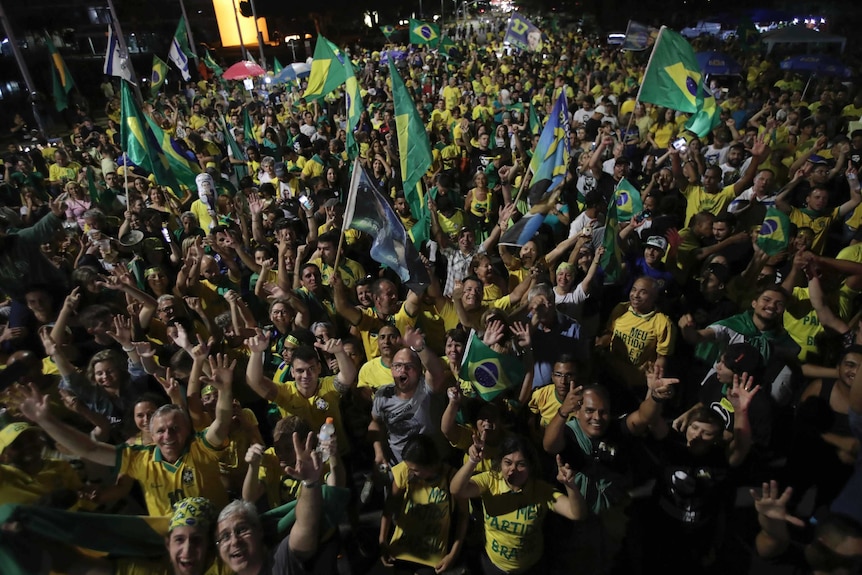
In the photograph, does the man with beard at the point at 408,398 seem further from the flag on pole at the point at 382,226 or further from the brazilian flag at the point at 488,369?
the flag on pole at the point at 382,226

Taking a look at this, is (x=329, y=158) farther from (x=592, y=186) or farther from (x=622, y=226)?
(x=622, y=226)

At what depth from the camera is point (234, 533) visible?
2.46 m

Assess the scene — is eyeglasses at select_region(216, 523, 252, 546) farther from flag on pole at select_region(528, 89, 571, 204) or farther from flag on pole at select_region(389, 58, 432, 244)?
flag on pole at select_region(528, 89, 571, 204)

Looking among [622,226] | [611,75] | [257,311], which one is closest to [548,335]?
[622,226]

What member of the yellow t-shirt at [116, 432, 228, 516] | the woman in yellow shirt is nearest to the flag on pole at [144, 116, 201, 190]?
the yellow t-shirt at [116, 432, 228, 516]

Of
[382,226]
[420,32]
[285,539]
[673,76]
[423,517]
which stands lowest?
[423,517]

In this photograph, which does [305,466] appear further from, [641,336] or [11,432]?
[641,336]

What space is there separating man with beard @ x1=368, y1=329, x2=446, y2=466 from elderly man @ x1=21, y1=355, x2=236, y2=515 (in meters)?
1.02

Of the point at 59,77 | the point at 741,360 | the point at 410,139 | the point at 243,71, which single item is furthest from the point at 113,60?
the point at 741,360

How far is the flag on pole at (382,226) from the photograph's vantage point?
4625mm

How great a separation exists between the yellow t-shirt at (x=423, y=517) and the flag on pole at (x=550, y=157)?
423 centimetres

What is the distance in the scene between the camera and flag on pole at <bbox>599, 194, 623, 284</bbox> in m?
4.84

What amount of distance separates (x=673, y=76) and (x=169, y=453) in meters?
6.97

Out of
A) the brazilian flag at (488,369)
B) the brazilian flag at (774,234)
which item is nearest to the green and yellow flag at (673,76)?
the brazilian flag at (774,234)
